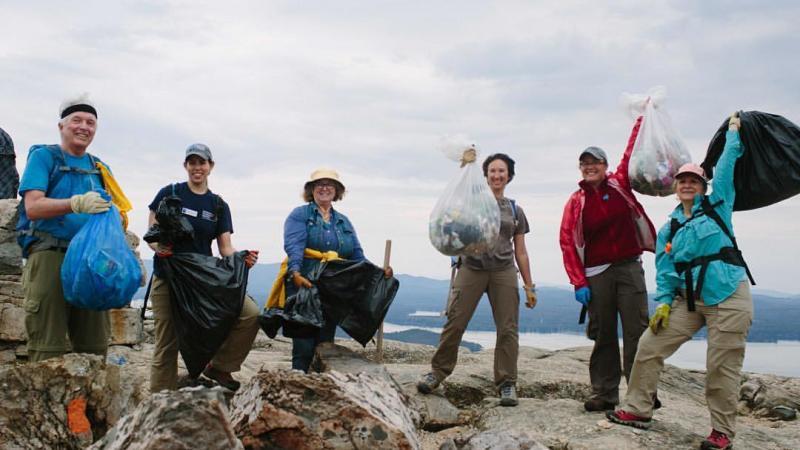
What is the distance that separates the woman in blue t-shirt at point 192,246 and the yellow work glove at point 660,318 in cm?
363

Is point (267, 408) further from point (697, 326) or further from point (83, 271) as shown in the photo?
point (697, 326)

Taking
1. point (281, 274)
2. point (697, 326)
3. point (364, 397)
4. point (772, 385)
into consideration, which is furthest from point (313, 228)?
point (772, 385)

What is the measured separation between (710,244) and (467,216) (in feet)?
6.75

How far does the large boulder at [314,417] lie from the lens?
335 cm

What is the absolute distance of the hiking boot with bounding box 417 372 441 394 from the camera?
6.54 metres

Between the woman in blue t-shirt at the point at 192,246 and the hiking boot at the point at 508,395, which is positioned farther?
the hiking boot at the point at 508,395

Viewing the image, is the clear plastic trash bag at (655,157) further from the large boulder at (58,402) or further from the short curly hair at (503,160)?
the large boulder at (58,402)

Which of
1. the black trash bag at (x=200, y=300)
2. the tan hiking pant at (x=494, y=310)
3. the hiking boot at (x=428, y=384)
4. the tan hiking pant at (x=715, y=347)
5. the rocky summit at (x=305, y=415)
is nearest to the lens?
the rocky summit at (x=305, y=415)

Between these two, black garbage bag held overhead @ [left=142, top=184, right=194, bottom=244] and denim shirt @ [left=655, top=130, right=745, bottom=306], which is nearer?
denim shirt @ [left=655, top=130, right=745, bottom=306]

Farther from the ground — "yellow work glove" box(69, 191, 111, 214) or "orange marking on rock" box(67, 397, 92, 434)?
"yellow work glove" box(69, 191, 111, 214)

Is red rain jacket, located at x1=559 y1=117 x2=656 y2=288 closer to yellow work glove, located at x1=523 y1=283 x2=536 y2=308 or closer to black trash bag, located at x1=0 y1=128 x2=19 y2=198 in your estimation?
yellow work glove, located at x1=523 y1=283 x2=536 y2=308

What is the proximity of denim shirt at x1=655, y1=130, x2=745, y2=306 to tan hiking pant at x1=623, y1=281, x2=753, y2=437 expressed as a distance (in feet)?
0.32

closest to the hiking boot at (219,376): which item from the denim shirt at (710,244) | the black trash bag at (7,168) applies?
the denim shirt at (710,244)

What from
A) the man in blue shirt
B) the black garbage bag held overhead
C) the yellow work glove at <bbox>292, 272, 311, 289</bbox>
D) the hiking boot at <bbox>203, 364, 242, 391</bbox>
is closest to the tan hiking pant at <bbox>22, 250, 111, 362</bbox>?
the man in blue shirt
